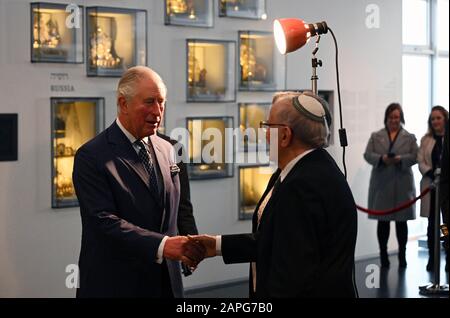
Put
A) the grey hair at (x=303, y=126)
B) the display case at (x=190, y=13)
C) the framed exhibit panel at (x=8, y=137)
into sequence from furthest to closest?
the display case at (x=190, y=13)
the framed exhibit panel at (x=8, y=137)
the grey hair at (x=303, y=126)

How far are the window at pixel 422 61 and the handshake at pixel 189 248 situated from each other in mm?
7088

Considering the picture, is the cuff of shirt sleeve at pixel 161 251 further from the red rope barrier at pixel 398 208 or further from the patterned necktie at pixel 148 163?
the red rope barrier at pixel 398 208

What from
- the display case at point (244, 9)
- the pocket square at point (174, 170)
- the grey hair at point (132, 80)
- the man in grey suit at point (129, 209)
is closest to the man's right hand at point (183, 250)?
the man in grey suit at point (129, 209)

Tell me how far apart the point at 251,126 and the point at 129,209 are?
160 inches

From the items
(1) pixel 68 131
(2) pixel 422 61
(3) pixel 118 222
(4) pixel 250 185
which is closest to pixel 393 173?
(4) pixel 250 185

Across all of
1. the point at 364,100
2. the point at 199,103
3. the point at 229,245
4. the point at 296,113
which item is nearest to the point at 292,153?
the point at 296,113

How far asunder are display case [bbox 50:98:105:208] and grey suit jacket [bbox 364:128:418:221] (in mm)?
3161

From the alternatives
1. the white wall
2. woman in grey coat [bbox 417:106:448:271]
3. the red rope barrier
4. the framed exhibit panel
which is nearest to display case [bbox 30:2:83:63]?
the white wall

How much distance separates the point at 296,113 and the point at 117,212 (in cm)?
103

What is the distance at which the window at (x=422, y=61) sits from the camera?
10.4 metres

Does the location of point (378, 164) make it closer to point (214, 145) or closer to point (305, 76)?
point (305, 76)

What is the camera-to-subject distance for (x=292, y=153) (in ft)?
9.05

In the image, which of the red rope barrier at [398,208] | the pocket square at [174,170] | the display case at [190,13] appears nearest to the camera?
the pocket square at [174,170]

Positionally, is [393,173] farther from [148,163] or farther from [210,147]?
[148,163]
